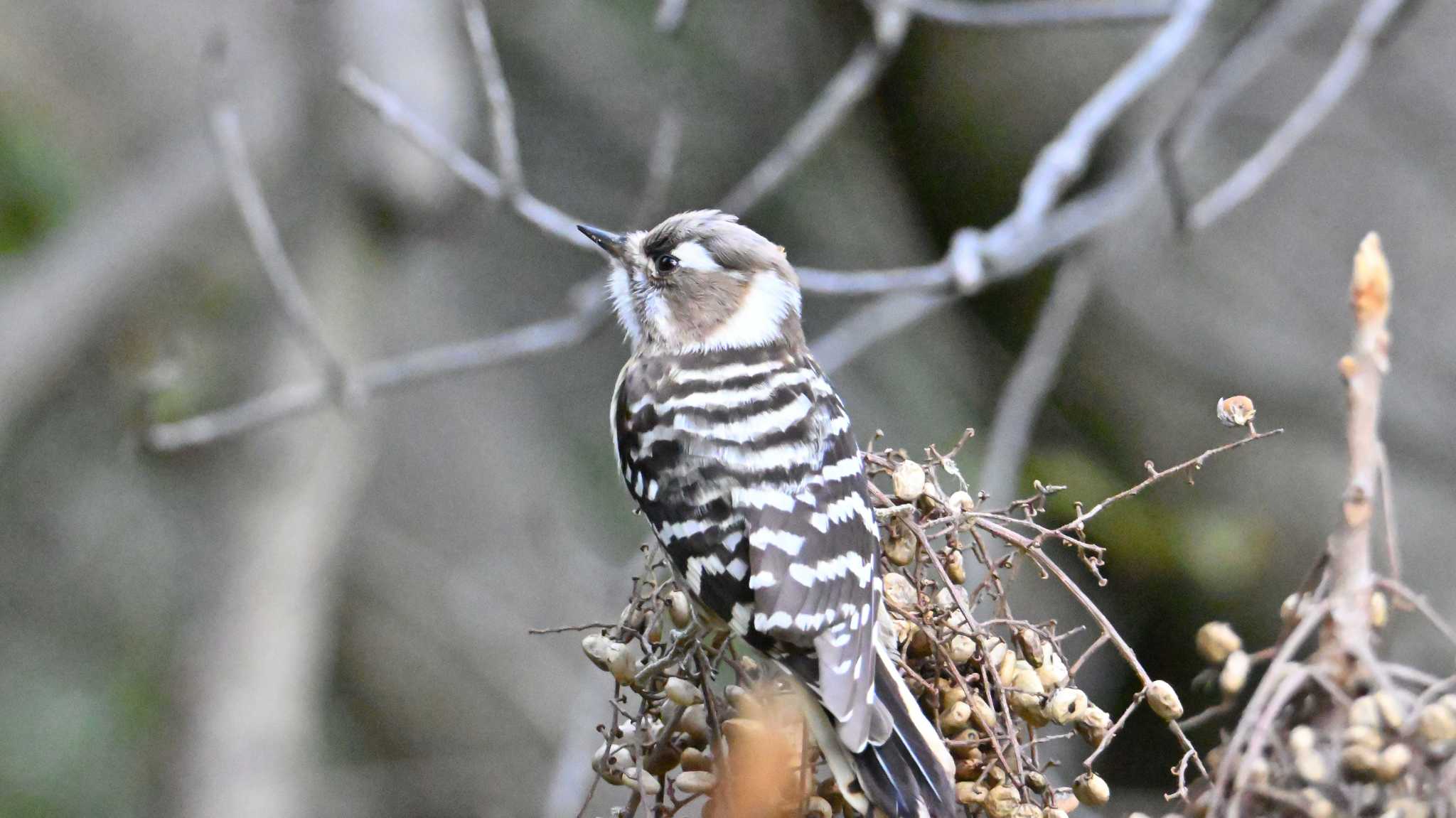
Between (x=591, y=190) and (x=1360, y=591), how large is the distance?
5.05m

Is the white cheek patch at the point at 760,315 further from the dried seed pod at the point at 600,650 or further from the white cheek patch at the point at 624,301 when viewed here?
the dried seed pod at the point at 600,650

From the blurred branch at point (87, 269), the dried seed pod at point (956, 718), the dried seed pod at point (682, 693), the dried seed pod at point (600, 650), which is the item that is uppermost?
the blurred branch at point (87, 269)

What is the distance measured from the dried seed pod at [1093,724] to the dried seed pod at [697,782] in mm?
375

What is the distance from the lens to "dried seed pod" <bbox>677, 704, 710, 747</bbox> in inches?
56.6

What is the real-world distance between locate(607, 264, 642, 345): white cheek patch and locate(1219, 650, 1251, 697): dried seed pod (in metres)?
1.57

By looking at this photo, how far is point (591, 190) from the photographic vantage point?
5.93m

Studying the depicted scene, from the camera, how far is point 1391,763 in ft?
3.54

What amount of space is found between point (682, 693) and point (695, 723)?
45mm

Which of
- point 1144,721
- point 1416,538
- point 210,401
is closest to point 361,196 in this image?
point 210,401

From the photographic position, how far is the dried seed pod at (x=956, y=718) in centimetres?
145

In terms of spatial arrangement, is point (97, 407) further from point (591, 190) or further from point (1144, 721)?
point (1144, 721)

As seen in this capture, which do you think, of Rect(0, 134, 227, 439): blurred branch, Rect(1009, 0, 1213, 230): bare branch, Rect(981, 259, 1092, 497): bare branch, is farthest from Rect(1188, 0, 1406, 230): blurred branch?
Rect(0, 134, 227, 439): blurred branch

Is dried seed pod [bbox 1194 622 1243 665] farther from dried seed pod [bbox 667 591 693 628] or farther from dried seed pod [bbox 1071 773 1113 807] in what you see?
dried seed pod [bbox 667 591 693 628]

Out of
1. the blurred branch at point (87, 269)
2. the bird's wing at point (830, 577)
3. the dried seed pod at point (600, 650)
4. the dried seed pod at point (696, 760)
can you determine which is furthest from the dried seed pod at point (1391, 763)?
the blurred branch at point (87, 269)
